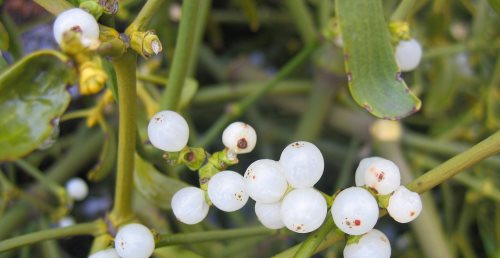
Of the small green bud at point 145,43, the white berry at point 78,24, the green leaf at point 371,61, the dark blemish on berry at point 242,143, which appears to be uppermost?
the white berry at point 78,24

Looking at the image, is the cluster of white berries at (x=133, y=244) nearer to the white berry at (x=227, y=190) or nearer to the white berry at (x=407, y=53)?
the white berry at (x=227, y=190)

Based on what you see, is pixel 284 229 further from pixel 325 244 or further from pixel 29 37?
pixel 29 37

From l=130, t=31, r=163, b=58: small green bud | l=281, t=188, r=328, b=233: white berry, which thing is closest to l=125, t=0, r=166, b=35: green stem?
l=130, t=31, r=163, b=58: small green bud

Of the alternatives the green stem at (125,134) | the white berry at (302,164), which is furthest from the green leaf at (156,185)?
the white berry at (302,164)

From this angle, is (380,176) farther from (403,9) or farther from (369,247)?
(403,9)

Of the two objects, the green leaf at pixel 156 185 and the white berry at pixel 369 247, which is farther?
the green leaf at pixel 156 185

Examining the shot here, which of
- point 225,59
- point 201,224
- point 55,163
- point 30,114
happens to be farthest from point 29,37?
point 30,114
